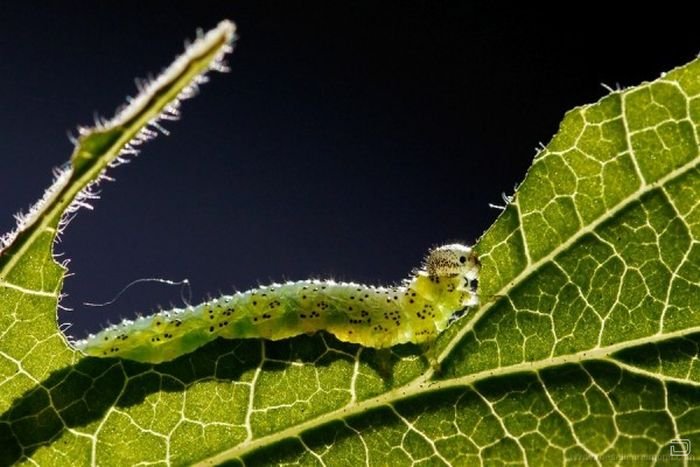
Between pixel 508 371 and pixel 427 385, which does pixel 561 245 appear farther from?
pixel 427 385

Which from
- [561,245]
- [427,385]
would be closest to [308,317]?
[427,385]

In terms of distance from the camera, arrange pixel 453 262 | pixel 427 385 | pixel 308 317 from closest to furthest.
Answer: pixel 427 385
pixel 308 317
pixel 453 262

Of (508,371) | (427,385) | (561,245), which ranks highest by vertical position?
(561,245)

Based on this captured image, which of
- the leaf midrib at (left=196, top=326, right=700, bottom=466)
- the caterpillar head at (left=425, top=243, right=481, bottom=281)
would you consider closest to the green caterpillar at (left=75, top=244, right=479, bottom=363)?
the caterpillar head at (left=425, top=243, right=481, bottom=281)

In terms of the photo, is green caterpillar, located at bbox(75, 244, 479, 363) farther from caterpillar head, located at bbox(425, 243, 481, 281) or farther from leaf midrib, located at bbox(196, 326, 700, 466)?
leaf midrib, located at bbox(196, 326, 700, 466)

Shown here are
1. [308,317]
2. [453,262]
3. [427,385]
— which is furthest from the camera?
[453,262]

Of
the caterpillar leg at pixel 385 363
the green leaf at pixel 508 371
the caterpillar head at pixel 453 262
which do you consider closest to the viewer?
the green leaf at pixel 508 371

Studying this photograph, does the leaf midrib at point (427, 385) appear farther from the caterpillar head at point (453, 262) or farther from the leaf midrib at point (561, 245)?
the caterpillar head at point (453, 262)

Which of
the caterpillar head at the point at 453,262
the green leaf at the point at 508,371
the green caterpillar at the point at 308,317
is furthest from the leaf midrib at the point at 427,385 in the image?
the caterpillar head at the point at 453,262
